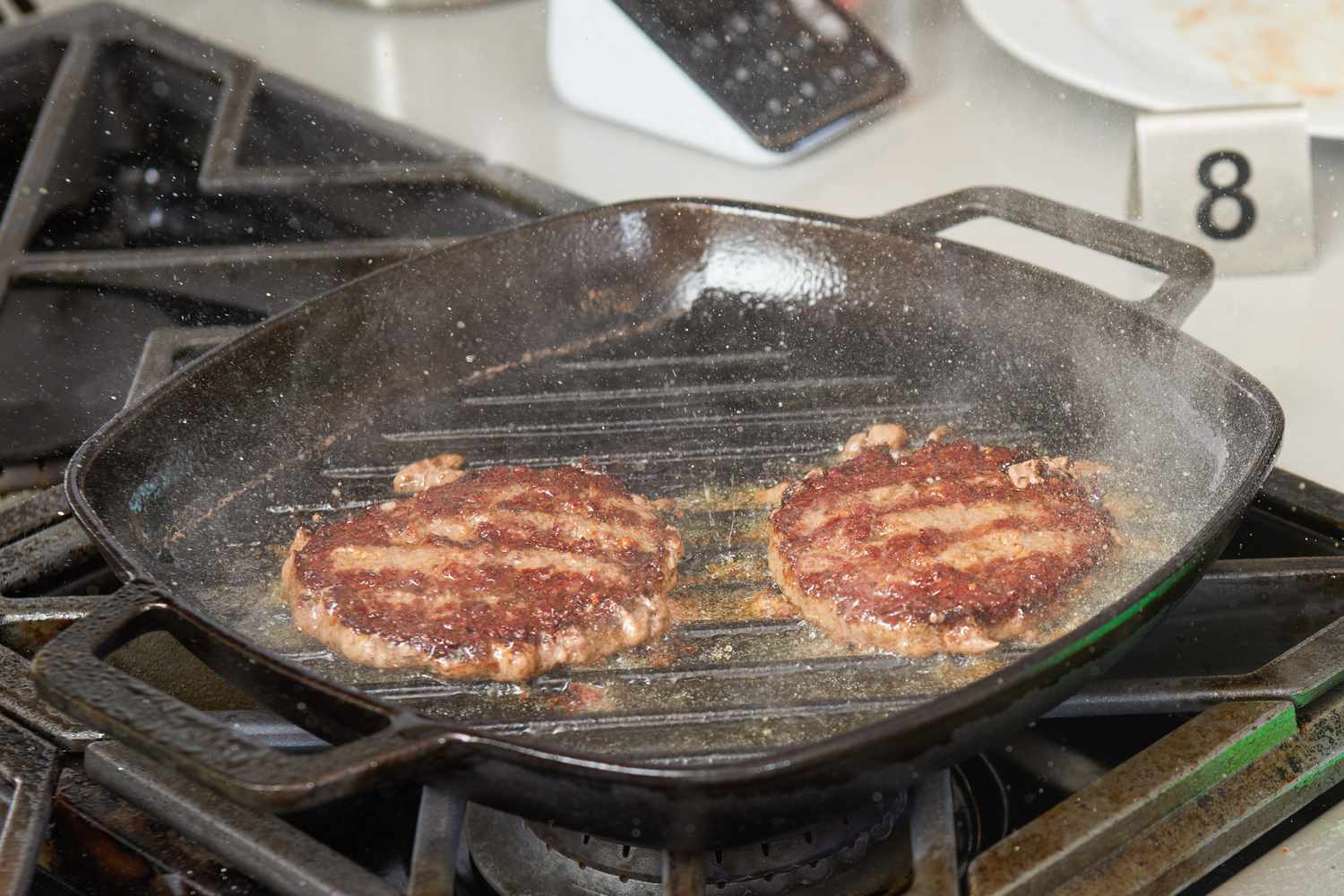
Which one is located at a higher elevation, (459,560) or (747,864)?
(459,560)

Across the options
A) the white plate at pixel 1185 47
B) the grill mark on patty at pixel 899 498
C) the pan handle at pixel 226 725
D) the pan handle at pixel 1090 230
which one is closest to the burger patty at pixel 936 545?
the grill mark on patty at pixel 899 498

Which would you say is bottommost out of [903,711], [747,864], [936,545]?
[747,864]

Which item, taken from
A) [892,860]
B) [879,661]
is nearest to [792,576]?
[879,661]

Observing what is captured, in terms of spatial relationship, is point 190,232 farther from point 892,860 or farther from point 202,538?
point 892,860

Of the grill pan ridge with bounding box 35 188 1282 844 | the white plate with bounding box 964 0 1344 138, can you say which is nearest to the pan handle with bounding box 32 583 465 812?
the grill pan ridge with bounding box 35 188 1282 844

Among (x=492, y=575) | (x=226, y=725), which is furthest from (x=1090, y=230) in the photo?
(x=226, y=725)

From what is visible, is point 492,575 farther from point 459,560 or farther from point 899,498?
point 899,498

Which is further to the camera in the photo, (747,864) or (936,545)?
(936,545)
